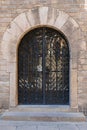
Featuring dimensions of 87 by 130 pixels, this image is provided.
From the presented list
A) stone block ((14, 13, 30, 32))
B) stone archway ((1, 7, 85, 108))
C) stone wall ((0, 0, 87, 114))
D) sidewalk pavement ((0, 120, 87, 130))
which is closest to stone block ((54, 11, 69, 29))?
stone archway ((1, 7, 85, 108))

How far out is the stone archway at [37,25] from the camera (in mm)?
7309

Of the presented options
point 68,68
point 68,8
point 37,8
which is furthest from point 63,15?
point 68,68

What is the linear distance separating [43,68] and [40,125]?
1614 millimetres

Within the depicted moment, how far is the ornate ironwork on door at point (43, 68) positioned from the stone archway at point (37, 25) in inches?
12.1

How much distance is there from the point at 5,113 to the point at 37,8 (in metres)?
2.81

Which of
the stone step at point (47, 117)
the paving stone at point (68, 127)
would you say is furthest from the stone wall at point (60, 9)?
the paving stone at point (68, 127)

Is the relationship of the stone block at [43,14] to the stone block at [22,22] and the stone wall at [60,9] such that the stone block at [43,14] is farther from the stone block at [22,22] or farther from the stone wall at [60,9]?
the stone block at [22,22]

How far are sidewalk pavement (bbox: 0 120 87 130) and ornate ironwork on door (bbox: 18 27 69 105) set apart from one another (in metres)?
0.89

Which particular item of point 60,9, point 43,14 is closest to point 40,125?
point 43,14

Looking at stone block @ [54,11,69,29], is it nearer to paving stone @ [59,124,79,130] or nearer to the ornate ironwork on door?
the ornate ironwork on door

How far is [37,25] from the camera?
737cm

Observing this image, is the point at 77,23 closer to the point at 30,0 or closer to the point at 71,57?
the point at 71,57

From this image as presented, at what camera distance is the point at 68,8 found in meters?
7.32

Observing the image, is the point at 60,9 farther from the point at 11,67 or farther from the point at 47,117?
the point at 47,117
